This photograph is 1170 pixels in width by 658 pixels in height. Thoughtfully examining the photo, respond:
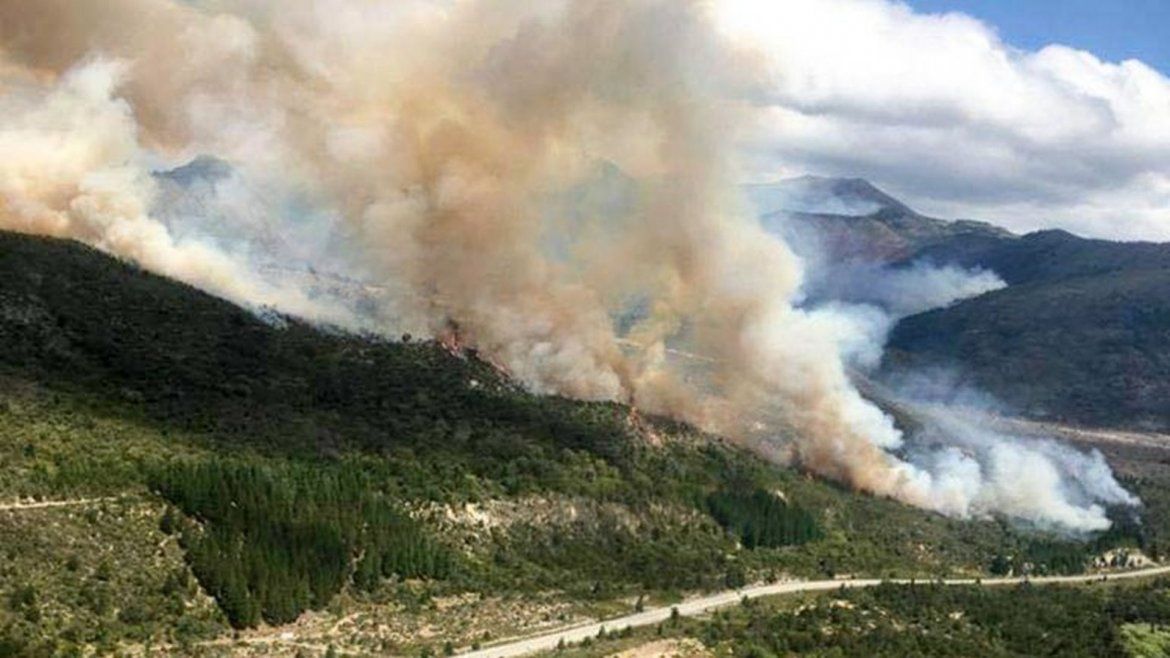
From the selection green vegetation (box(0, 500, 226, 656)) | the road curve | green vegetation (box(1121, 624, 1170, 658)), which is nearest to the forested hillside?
green vegetation (box(0, 500, 226, 656))

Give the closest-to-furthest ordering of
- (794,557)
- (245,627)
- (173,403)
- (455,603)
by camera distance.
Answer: (245,627)
(455,603)
(173,403)
(794,557)

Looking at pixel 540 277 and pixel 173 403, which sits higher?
pixel 540 277

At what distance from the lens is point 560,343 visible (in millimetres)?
143375

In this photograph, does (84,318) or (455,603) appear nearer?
(455,603)

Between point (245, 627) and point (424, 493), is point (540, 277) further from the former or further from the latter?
point (245, 627)

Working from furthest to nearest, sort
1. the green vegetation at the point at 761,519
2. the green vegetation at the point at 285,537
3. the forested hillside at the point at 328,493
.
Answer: the green vegetation at the point at 761,519
the green vegetation at the point at 285,537
the forested hillside at the point at 328,493

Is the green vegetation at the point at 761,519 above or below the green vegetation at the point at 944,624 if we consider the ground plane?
above

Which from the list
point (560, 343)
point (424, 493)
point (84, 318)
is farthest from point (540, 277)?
point (84, 318)

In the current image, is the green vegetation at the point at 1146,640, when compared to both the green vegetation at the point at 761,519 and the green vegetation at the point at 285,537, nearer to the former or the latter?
the green vegetation at the point at 761,519

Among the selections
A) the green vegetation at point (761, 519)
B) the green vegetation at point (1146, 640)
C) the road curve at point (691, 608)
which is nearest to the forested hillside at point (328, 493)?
the green vegetation at point (761, 519)

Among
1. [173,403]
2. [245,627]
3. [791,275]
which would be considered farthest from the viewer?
[791,275]

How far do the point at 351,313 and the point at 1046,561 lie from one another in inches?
3384

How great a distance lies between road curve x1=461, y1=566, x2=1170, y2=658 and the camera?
88.2 metres

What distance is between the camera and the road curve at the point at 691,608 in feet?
289
